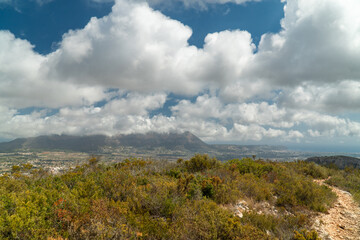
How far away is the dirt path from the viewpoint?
6914mm

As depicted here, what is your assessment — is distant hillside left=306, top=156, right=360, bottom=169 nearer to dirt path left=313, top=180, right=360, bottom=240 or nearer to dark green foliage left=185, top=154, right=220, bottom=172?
dirt path left=313, top=180, right=360, bottom=240

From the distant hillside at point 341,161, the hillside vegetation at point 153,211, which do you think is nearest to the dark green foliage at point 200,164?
the hillside vegetation at point 153,211

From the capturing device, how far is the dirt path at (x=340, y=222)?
691 centimetres

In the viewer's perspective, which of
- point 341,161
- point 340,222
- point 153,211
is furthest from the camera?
point 341,161

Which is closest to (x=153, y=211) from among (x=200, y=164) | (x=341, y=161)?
(x=200, y=164)

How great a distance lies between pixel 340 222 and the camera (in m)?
8.19

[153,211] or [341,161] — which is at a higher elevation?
[153,211]

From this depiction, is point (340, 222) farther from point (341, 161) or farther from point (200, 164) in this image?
point (341, 161)

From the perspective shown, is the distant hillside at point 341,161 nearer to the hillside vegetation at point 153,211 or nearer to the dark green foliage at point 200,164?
the dark green foliage at point 200,164

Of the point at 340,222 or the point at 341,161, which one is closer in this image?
the point at 340,222

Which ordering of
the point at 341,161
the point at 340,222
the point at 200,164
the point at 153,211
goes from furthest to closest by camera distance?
the point at 341,161 → the point at 200,164 → the point at 340,222 → the point at 153,211

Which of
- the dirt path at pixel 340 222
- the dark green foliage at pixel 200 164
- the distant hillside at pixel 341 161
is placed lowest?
the dirt path at pixel 340 222

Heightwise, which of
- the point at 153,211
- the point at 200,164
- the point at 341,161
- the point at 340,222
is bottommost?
the point at 340,222

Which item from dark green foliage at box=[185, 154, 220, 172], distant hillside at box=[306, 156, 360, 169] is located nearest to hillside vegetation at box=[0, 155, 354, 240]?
dark green foliage at box=[185, 154, 220, 172]
